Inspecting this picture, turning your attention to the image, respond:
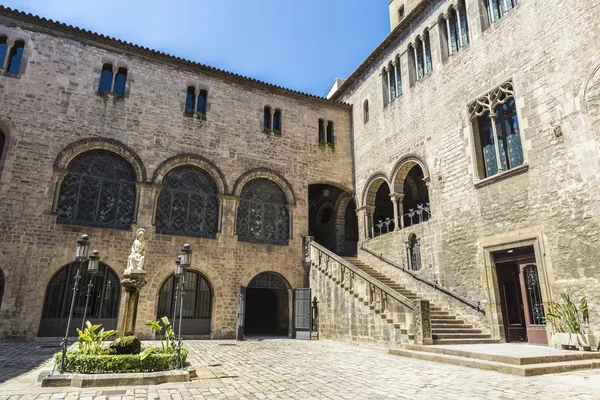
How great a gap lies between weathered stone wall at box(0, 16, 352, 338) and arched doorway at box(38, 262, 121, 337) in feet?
1.24

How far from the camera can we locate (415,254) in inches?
575

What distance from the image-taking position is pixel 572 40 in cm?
1004

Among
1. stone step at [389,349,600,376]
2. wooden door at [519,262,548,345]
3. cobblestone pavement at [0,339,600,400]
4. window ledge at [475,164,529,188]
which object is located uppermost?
window ledge at [475,164,529,188]

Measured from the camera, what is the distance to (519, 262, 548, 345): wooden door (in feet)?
33.6

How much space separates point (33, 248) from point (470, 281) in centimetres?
1408

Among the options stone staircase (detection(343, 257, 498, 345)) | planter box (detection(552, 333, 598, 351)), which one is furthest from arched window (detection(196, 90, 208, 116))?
planter box (detection(552, 333, 598, 351))

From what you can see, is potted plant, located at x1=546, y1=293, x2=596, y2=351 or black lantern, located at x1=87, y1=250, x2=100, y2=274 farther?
potted plant, located at x1=546, y1=293, x2=596, y2=351

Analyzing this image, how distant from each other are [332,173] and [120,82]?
395 inches

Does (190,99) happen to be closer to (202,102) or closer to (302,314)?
(202,102)

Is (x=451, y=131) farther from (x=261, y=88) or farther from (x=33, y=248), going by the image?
(x=33, y=248)

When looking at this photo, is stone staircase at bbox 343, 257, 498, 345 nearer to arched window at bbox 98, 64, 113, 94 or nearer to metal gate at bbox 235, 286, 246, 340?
A: metal gate at bbox 235, 286, 246, 340

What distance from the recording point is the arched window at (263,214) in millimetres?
16422

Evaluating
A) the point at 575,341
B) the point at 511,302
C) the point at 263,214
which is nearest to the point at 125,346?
the point at 575,341

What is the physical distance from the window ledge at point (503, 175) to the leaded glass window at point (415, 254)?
3.40 metres
